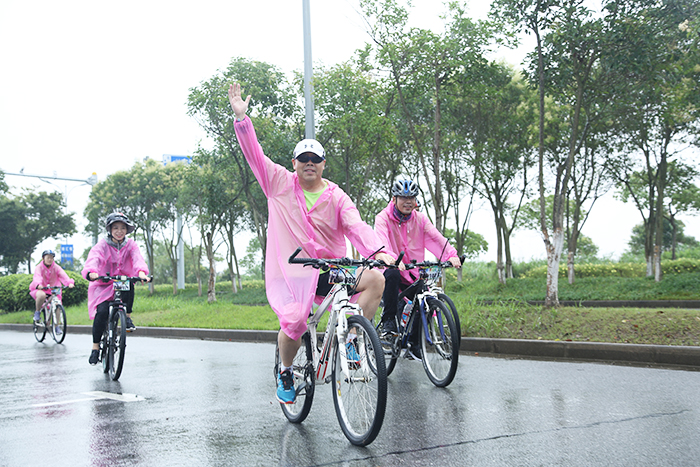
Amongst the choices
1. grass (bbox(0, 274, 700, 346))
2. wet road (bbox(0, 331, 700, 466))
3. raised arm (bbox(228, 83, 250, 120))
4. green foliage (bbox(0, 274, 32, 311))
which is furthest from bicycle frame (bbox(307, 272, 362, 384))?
green foliage (bbox(0, 274, 32, 311))

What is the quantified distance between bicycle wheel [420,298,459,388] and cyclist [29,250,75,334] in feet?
32.4

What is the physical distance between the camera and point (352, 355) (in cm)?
391

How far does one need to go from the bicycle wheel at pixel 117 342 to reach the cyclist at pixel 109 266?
24cm

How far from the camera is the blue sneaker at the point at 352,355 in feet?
12.7

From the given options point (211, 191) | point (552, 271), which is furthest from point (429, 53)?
point (211, 191)

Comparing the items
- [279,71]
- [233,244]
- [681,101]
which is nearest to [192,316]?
[279,71]

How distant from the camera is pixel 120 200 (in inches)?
1345

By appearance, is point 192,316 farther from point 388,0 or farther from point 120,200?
point 120,200

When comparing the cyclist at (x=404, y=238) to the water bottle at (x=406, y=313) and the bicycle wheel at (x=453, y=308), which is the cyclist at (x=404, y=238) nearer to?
the water bottle at (x=406, y=313)

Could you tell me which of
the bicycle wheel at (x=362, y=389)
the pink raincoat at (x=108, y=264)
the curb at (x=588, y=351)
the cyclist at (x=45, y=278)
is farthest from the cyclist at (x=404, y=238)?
the cyclist at (x=45, y=278)

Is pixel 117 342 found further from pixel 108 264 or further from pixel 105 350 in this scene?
pixel 108 264

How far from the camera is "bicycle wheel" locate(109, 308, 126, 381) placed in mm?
7172

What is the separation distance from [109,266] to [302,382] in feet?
14.5

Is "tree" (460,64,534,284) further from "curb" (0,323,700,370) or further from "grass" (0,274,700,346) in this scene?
"curb" (0,323,700,370)
